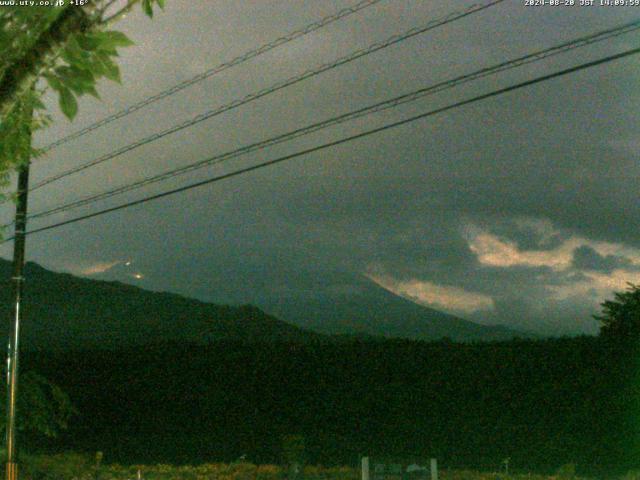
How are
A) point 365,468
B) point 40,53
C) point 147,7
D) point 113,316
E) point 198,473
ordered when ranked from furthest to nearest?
point 113,316, point 198,473, point 365,468, point 147,7, point 40,53

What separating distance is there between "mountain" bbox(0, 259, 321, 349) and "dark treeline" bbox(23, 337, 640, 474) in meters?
23.3

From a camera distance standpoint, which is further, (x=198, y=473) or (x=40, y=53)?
(x=198, y=473)

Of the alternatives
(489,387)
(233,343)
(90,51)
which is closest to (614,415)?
(489,387)

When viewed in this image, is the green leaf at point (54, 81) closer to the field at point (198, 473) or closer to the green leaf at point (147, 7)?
the green leaf at point (147, 7)

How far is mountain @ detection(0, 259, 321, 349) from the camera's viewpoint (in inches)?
1943

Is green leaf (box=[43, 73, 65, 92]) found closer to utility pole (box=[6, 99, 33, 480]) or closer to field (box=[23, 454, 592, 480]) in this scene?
utility pole (box=[6, 99, 33, 480])

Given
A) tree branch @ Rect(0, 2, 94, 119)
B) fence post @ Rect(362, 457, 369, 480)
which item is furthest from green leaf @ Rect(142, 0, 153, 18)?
fence post @ Rect(362, 457, 369, 480)

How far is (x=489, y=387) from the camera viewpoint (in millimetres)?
18172

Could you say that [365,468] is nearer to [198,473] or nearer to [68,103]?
[198,473]

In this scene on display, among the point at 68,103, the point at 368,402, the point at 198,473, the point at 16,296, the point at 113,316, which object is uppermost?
the point at 113,316

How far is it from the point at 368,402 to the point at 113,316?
39329 mm

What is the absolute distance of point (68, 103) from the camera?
356cm

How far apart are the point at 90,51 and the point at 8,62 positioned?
16.4 inches


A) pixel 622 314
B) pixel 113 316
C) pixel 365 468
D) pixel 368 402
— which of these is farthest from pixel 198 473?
pixel 113 316
